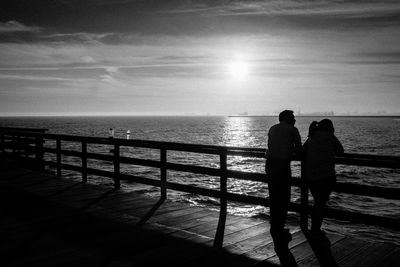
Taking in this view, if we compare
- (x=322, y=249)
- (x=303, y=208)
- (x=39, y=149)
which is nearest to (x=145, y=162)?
(x=303, y=208)

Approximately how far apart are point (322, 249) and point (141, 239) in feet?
8.97

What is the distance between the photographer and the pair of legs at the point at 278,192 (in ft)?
18.4

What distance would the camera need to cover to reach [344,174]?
31641 mm

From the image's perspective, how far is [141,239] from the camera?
5.52 meters

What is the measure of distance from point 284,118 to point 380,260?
95.6 inches

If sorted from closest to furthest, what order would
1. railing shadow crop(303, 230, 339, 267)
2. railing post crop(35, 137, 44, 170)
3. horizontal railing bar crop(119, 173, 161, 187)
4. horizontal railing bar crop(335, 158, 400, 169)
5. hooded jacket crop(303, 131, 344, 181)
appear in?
railing shadow crop(303, 230, 339, 267) < horizontal railing bar crop(335, 158, 400, 169) < hooded jacket crop(303, 131, 344, 181) < horizontal railing bar crop(119, 173, 161, 187) < railing post crop(35, 137, 44, 170)

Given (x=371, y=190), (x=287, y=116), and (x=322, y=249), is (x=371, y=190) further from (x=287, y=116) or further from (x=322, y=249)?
(x=287, y=116)

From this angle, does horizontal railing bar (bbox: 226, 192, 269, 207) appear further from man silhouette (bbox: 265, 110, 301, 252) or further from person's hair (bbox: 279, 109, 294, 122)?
person's hair (bbox: 279, 109, 294, 122)

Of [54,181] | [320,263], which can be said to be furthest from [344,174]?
[320,263]

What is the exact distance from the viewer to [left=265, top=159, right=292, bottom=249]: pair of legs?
5.62 metres

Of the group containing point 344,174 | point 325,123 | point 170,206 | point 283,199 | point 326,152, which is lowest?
point 344,174

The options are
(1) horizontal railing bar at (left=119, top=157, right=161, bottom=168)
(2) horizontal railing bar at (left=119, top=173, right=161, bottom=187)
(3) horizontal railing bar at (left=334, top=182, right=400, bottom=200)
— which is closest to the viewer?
(3) horizontal railing bar at (left=334, top=182, right=400, bottom=200)

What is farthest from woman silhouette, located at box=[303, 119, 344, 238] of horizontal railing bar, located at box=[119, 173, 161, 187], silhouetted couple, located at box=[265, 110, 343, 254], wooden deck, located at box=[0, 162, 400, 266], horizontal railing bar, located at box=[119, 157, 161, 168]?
horizontal railing bar, located at box=[119, 173, 161, 187]

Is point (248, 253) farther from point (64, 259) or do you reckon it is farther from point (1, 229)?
point (1, 229)
